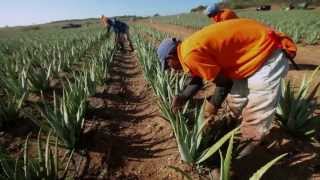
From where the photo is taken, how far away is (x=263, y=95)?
3295 millimetres

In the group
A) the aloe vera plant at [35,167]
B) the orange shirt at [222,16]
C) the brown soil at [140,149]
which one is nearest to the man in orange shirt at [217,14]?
the orange shirt at [222,16]

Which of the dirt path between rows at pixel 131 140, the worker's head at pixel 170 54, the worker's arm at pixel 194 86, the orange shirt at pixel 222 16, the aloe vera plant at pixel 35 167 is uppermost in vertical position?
the orange shirt at pixel 222 16

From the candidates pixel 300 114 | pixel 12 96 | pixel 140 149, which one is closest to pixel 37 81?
pixel 12 96

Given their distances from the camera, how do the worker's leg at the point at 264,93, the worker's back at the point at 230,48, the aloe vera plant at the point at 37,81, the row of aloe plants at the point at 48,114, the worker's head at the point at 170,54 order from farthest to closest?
the aloe vera plant at the point at 37,81 → the worker's head at the point at 170,54 → the worker's leg at the point at 264,93 → the worker's back at the point at 230,48 → the row of aloe plants at the point at 48,114

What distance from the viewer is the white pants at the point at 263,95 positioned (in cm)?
328

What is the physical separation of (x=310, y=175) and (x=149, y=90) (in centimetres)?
368

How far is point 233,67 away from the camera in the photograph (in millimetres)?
3354

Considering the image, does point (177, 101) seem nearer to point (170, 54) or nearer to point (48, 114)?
point (170, 54)

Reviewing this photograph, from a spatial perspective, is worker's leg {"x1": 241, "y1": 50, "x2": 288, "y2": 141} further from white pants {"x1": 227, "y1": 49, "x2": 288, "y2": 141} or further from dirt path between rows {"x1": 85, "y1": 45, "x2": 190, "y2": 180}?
dirt path between rows {"x1": 85, "y1": 45, "x2": 190, "y2": 180}

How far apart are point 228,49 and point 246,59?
18 cm

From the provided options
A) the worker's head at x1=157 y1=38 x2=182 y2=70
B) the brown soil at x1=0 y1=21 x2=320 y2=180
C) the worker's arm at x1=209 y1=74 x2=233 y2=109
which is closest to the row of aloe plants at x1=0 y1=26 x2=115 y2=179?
the brown soil at x1=0 y1=21 x2=320 y2=180

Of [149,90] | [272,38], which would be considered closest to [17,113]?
[149,90]

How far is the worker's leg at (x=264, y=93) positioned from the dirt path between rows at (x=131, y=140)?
2.62 feet

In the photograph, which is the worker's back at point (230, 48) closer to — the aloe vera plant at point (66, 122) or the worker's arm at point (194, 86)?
→ the worker's arm at point (194, 86)
